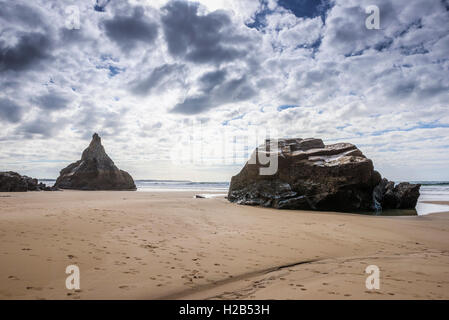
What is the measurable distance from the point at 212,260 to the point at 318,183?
10.1m

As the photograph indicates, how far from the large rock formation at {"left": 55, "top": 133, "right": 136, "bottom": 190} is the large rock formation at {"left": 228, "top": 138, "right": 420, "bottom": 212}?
1127 inches

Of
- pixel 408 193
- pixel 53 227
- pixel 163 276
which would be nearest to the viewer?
pixel 163 276

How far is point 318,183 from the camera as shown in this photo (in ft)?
42.7

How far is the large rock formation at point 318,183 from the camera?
41.4 feet

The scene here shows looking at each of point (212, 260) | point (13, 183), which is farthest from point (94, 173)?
point (212, 260)

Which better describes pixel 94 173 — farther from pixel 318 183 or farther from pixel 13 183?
pixel 318 183

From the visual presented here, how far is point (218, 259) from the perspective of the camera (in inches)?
182

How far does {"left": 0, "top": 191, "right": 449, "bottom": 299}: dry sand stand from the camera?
3.23m

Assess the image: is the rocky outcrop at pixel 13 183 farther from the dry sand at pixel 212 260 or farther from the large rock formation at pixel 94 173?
the dry sand at pixel 212 260

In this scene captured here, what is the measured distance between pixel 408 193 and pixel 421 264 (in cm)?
1302

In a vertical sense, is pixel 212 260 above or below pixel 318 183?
below
